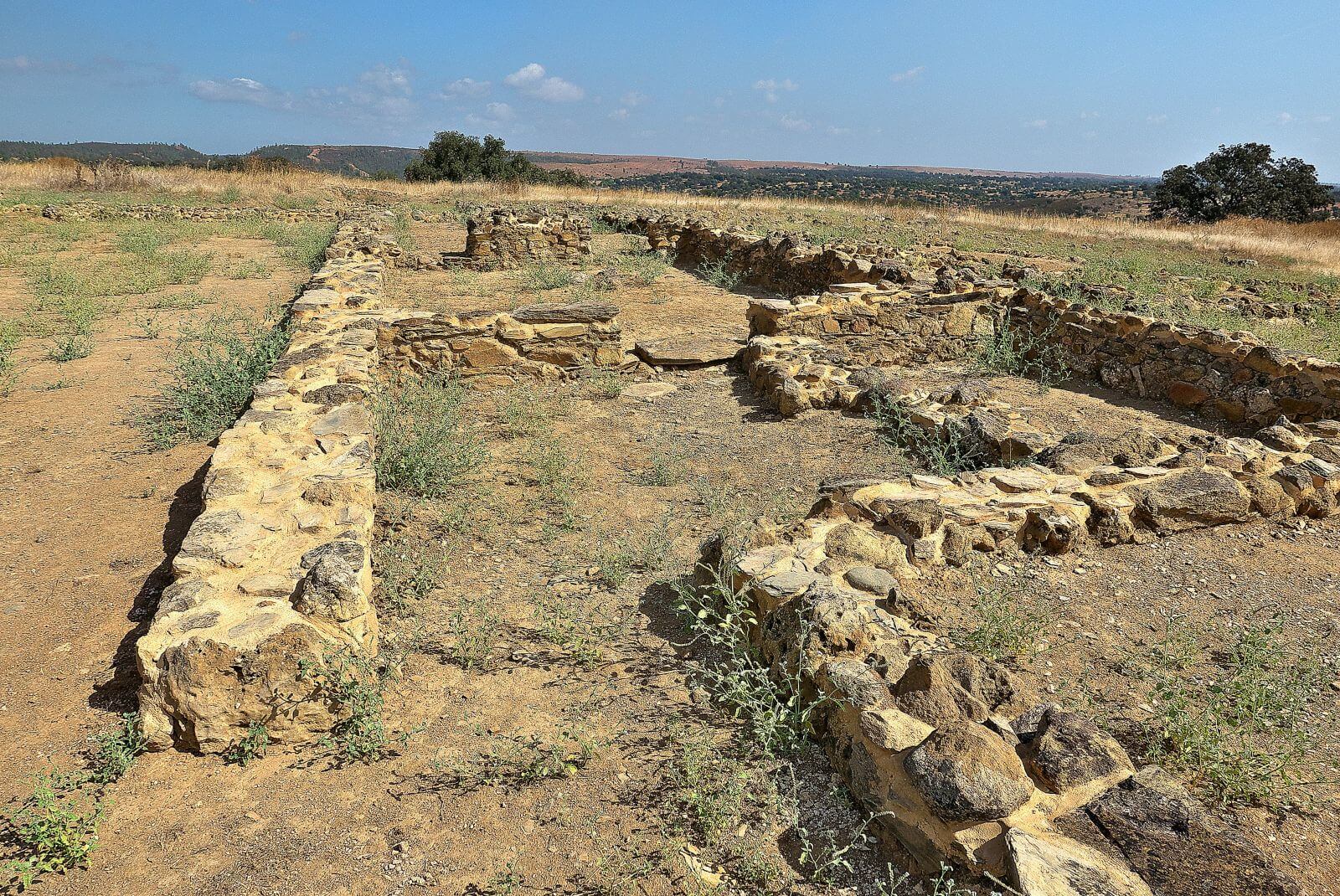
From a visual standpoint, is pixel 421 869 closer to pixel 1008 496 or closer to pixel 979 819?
pixel 979 819

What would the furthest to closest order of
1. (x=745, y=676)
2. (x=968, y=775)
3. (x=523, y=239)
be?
(x=523, y=239) < (x=745, y=676) < (x=968, y=775)

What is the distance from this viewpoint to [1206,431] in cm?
687

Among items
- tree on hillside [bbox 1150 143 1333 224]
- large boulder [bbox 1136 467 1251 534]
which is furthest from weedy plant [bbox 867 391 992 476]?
tree on hillside [bbox 1150 143 1333 224]

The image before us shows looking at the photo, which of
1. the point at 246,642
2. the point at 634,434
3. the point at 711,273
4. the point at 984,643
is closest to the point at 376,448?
the point at 634,434

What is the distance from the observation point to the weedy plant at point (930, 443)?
5.85 m

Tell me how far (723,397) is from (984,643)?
15.8 feet

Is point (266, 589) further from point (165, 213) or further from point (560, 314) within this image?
point (165, 213)

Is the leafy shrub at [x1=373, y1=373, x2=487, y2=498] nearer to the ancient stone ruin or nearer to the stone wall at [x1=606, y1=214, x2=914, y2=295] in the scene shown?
the ancient stone ruin

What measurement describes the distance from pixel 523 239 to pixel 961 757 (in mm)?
13994

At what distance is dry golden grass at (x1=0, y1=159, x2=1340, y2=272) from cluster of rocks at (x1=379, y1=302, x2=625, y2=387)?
16.8 m

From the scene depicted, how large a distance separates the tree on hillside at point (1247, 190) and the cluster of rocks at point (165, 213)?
3229 centimetres

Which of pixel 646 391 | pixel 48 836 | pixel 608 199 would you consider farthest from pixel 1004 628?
pixel 608 199

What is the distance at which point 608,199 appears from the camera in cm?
2630

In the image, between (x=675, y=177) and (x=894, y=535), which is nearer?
(x=894, y=535)
